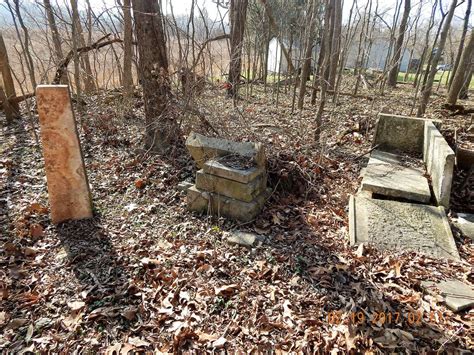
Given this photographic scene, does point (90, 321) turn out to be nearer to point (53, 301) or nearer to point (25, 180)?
point (53, 301)

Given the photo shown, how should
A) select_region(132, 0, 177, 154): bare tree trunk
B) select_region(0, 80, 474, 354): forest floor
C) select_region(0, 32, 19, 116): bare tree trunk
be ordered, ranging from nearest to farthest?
select_region(0, 80, 474, 354): forest floor < select_region(132, 0, 177, 154): bare tree trunk < select_region(0, 32, 19, 116): bare tree trunk

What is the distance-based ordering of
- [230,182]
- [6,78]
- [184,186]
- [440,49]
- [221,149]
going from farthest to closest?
1. [6,78]
2. [440,49]
3. [184,186]
4. [221,149]
5. [230,182]

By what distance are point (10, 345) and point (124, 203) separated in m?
2.00

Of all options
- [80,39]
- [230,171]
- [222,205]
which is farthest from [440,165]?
[80,39]

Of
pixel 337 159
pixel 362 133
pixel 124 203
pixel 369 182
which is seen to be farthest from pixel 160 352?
pixel 362 133

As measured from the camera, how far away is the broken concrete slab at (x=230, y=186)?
3488 millimetres

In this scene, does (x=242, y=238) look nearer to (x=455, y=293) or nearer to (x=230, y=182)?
(x=230, y=182)

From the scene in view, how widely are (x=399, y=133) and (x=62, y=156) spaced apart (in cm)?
503

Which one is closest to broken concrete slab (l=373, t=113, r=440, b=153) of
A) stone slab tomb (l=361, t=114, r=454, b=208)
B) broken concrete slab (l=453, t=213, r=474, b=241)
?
stone slab tomb (l=361, t=114, r=454, b=208)

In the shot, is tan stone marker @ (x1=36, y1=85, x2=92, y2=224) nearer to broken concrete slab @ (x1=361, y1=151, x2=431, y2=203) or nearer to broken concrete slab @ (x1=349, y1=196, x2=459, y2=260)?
broken concrete slab @ (x1=349, y1=196, x2=459, y2=260)

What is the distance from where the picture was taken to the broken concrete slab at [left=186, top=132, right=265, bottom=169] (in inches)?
146

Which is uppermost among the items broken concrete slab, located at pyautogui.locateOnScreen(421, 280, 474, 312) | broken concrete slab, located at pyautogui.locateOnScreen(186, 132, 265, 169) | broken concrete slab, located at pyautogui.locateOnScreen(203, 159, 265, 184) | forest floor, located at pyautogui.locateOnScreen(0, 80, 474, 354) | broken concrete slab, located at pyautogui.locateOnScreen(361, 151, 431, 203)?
broken concrete slab, located at pyautogui.locateOnScreen(186, 132, 265, 169)

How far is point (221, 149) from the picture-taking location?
384cm
